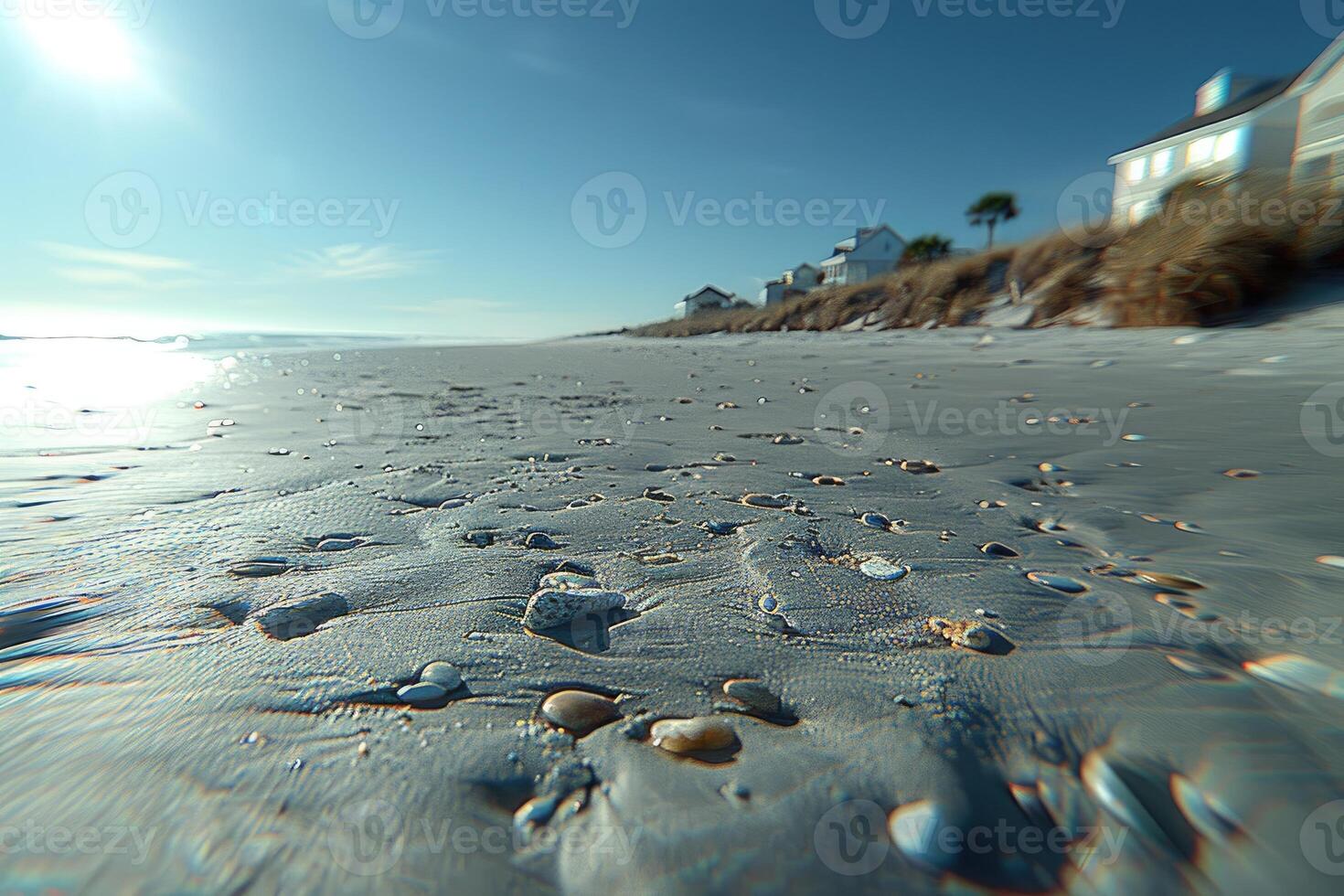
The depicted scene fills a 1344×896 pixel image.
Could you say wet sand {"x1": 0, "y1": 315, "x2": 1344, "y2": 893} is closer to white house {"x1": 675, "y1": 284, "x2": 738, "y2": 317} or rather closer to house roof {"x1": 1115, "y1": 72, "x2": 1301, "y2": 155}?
house roof {"x1": 1115, "y1": 72, "x2": 1301, "y2": 155}

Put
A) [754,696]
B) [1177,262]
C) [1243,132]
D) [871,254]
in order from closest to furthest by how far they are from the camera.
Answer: [754,696]
[1177,262]
[1243,132]
[871,254]

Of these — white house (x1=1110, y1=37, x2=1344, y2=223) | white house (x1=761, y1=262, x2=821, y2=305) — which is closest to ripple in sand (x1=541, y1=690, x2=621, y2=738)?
white house (x1=1110, y1=37, x2=1344, y2=223)

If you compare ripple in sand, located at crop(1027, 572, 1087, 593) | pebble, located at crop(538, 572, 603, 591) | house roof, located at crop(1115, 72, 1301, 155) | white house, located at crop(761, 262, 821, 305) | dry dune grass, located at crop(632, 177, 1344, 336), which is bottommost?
ripple in sand, located at crop(1027, 572, 1087, 593)

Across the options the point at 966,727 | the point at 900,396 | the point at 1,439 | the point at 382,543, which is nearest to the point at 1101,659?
the point at 966,727

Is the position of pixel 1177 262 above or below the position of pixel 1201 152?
below

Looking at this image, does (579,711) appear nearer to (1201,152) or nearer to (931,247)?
(1201,152)

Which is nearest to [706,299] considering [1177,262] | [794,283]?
[794,283]

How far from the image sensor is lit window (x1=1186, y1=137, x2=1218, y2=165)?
62.4 feet

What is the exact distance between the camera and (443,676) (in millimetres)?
946

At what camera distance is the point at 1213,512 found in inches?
66.4

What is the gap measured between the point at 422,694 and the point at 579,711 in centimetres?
26

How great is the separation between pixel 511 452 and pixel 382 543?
120 centimetres

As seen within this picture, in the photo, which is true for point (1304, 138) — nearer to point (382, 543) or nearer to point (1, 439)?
point (382, 543)

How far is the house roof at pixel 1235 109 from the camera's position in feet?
60.0
